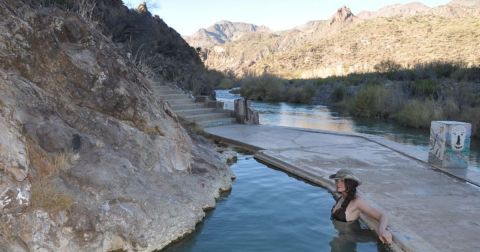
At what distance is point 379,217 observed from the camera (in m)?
5.40

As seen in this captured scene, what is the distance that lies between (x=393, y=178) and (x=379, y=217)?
2.22m

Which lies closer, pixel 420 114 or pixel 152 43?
pixel 420 114

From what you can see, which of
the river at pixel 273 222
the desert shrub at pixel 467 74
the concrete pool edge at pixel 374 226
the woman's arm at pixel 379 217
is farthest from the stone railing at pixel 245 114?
the desert shrub at pixel 467 74

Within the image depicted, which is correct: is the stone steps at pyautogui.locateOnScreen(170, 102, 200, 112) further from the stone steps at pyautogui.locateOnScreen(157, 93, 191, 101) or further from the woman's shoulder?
the woman's shoulder

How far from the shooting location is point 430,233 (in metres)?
5.02

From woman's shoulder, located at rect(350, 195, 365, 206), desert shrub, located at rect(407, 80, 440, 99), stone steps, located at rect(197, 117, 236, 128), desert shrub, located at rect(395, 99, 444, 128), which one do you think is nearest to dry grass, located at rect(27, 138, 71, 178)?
woman's shoulder, located at rect(350, 195, 365, 206)

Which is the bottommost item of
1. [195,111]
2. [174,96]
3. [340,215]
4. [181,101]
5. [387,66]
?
[340,215]

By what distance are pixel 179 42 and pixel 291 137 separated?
56.0 feet

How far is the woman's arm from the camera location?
497 centimetres

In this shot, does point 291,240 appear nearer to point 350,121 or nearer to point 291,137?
point 291,137

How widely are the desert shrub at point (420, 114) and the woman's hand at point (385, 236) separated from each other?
14302 mm

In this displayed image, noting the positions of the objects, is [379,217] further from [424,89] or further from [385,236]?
[424,89]

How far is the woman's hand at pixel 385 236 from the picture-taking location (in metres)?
4.92

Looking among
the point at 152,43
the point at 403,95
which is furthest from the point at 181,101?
the point at 403,95
